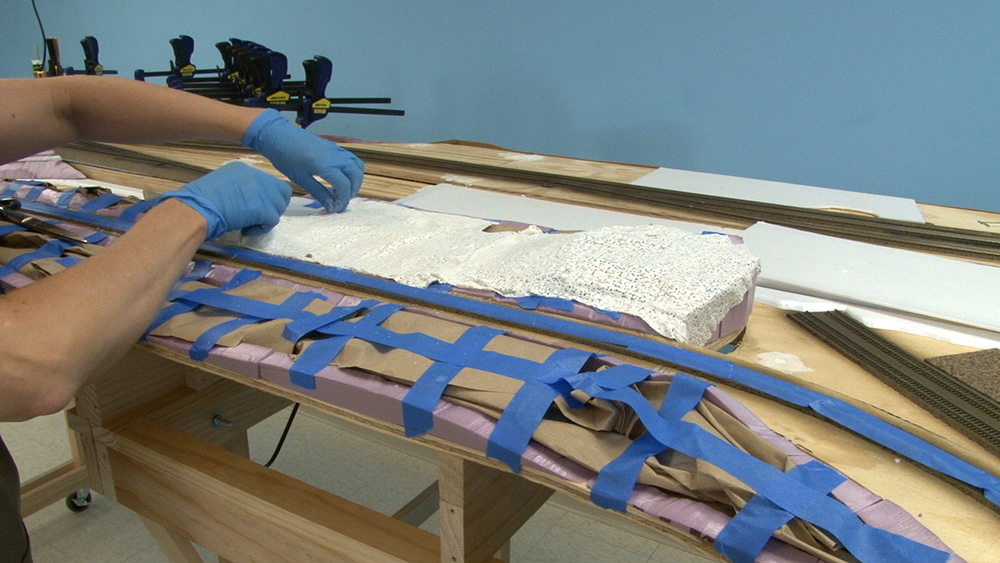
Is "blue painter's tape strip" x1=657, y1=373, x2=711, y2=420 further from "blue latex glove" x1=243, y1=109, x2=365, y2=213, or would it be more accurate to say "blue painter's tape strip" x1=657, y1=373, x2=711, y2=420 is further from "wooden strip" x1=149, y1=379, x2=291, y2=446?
"wooden strip" x1=149, y1=379, x2=291, y2=446

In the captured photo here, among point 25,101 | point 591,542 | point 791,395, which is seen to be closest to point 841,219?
point 791,395

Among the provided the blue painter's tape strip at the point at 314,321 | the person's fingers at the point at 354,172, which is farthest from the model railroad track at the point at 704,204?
the blue painter's tape strip at the point at 314,321

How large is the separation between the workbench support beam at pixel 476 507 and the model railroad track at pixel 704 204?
103 cm

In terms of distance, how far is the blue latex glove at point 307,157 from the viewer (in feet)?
5.00

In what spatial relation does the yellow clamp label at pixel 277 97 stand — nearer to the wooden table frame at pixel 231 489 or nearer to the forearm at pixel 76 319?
the wooden table frame at pixel 231 489

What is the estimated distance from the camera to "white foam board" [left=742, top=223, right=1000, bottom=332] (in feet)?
4.07

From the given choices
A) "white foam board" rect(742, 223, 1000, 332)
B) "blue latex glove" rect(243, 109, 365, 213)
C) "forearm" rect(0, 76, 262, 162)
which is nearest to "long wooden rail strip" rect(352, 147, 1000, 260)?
"white foam board" rect(742, 223, 1000, 332)

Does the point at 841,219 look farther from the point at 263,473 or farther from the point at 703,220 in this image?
the point at 263,473

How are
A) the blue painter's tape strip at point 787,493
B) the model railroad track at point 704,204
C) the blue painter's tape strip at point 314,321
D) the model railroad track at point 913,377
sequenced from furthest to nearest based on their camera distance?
the model railroad track at point 704,204, the blue painter's tape strip at point 314,321, the model railroad track at point 913,377, the blue painter's tape strip at point 787,493

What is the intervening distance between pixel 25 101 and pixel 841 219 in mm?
1784

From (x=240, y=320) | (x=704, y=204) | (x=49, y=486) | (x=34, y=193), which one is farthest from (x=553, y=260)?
(x=49, y=486)

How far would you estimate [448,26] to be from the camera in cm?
367

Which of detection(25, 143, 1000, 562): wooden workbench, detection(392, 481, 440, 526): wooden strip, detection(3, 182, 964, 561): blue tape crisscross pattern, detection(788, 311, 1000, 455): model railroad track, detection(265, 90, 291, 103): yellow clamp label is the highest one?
detection(265, 90, 291, 103): yellow clamp label

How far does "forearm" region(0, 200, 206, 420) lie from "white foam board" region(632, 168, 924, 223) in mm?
1472
